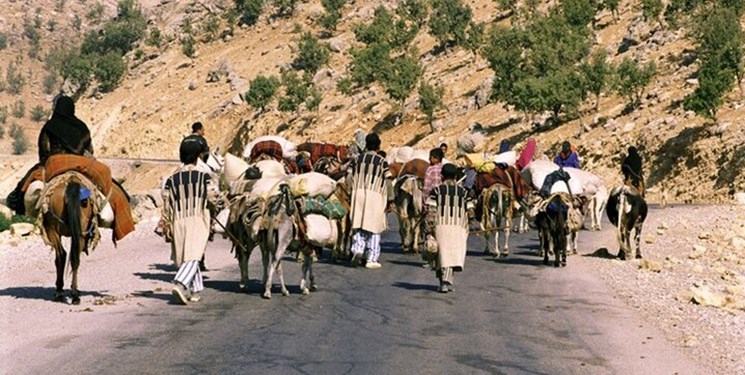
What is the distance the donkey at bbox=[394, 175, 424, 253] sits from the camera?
21.7 m

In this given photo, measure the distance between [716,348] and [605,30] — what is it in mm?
56014

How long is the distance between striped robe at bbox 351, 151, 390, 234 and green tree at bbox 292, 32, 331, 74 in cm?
6314

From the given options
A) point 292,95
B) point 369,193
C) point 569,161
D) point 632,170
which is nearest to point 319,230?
point 369,193

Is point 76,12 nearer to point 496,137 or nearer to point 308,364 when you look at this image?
point 496,137

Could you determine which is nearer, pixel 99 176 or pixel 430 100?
pixel 99 176

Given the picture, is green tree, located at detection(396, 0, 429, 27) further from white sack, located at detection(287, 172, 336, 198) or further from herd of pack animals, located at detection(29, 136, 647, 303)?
white sack, located at detection(287, 172, 336, 198)

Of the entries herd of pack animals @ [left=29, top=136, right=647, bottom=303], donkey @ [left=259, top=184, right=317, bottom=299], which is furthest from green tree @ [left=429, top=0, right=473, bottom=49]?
donkey @ [left=259, top=184, right=317, bottom=299]

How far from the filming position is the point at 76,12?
171m

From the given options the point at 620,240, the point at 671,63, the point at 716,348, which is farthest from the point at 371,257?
the point at 671,63

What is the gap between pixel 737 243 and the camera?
2438 cm

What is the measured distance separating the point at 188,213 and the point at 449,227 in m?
3.82

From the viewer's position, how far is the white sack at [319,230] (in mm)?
15562

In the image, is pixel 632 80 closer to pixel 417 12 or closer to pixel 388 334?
pixel 388 334

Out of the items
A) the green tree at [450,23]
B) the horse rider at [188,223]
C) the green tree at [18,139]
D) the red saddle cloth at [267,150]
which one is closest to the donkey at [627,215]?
the red saddle cloth at [267,150]
